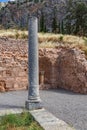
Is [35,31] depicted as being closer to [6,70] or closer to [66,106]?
[66,106]

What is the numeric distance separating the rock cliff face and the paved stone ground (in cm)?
75

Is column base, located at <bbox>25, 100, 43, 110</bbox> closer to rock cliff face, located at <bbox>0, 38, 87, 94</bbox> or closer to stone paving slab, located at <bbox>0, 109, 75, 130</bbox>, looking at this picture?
stone paving slab, located at <bbox>0, 109, 75, 130</bbox>

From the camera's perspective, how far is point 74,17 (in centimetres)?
5041

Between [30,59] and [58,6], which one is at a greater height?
[58,6]

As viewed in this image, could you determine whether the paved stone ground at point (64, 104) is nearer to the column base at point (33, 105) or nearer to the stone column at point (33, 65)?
the column base at point (33, 105)

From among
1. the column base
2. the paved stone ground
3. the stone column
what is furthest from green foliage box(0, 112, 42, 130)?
the stone column

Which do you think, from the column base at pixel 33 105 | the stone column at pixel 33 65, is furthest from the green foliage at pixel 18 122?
the stone column at pixel 33 65

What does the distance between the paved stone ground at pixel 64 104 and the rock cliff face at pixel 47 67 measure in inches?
29.3

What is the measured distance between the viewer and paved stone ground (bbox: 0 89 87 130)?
10184 millimetres

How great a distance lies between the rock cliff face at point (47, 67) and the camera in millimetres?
17297

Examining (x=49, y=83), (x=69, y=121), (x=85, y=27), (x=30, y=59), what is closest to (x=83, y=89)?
(x=49, y=83)

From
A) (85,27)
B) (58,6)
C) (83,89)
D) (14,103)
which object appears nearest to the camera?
(14,103)

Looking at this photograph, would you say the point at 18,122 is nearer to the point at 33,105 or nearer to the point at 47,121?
the point at 47,121

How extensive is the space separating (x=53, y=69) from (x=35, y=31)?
7.02 m
